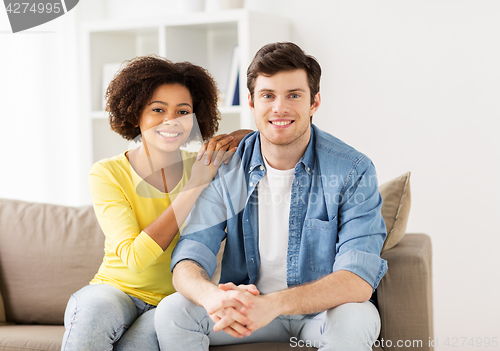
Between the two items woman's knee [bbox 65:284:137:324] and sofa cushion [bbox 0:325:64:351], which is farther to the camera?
sofa cushion [bbox 0:325:64:351]

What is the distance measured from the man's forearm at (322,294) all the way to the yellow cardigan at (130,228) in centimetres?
41

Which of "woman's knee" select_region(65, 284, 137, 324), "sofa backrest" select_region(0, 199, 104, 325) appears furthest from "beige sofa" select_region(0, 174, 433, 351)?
"woman's knee" select_region(65, 284, 137, 324)

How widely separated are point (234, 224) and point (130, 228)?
1.02ft

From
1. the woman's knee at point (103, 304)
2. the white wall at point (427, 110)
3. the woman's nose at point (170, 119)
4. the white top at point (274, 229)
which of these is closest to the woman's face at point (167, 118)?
the woman's nose at point (170, 119)

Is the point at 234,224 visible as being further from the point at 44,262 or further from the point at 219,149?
the point at 44,262

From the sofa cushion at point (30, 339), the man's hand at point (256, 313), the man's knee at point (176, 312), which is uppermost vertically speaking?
the man's hand at point (256, 313)

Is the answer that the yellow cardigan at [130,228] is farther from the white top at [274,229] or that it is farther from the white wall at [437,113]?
the white wall at [437,113]

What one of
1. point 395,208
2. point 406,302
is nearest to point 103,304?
point 406,302

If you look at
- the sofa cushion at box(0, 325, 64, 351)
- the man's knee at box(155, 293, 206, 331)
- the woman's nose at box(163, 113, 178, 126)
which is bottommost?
the sofa cushion at box(0, 325, 64, 351)

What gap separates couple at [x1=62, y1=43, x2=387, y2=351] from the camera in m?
1.33

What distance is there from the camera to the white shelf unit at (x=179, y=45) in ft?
7.55

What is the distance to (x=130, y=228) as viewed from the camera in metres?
1.50

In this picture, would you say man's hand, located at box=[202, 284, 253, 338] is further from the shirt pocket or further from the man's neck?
the man's neck

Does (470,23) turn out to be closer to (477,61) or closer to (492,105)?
(477,61)
